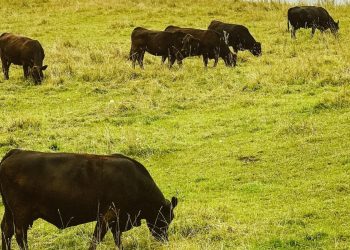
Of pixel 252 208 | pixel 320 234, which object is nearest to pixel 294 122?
pixel 252 208

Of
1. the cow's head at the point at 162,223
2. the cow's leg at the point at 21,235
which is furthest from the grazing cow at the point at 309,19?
the cow's leg at the point at 21,235

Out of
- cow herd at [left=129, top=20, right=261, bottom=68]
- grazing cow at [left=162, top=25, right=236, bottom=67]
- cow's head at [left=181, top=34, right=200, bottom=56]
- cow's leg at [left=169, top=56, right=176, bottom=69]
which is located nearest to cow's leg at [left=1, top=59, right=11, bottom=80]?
cow herd at [left=129, top=20, right=261, bottom=68]

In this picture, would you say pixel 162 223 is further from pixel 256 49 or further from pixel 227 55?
pixel 256 49

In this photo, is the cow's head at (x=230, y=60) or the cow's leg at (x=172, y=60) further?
the cow's head at (x=230, y=60)

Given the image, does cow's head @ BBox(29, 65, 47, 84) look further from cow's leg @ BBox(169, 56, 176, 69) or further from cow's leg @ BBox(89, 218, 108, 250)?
cow's leg @ BBox(89, 218, 108, 250)

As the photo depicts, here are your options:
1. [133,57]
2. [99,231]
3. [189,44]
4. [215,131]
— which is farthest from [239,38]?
[99,231]

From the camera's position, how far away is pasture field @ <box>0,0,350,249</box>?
7.80m

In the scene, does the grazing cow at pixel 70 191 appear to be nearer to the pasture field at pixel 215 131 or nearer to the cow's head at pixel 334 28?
the pasture field at pixel 215 131

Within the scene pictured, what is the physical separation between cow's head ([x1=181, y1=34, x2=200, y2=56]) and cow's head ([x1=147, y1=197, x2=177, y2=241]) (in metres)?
12.6

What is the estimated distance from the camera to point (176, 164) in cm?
1084

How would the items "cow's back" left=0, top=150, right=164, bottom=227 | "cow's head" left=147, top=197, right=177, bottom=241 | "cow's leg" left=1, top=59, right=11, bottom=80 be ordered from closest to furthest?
"cow's back" left=0, top=150, right=164, bottom=227 → "cow's head" left=147, top=197, right=177, bottom=241 → "cow's leg" left=1, top=59, right=11, bottom=80

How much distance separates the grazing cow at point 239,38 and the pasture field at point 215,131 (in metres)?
0.37

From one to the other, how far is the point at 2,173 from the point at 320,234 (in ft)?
11.7

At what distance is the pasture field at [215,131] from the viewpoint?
780 cm
